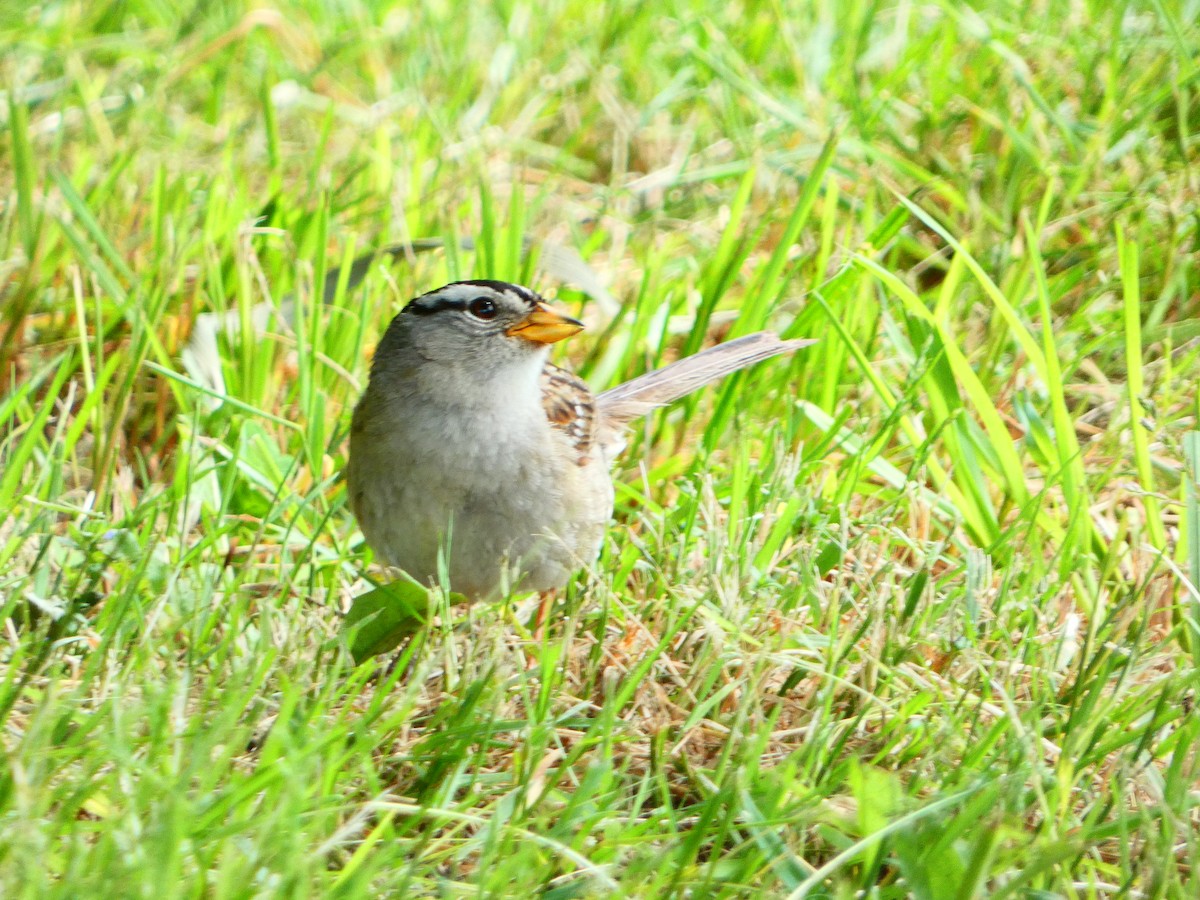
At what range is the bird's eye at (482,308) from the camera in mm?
2980

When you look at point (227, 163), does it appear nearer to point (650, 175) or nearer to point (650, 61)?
point (650, 175)

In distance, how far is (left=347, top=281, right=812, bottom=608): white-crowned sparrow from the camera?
9.18 ft

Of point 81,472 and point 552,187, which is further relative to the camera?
point 552,187

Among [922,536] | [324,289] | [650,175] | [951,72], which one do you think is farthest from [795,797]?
[951,72]

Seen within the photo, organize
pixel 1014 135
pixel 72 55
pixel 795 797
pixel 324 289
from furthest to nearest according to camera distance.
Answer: pixel 72 55 < pixel 1014 135 < pixel 324 289 < pixel 795 797

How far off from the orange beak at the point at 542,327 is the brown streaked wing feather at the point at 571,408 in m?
0.15

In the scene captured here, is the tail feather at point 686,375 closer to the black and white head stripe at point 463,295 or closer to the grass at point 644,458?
the grass at point 644,458

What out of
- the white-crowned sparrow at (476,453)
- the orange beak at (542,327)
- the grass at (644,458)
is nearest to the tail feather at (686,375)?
the grass at (644,458)

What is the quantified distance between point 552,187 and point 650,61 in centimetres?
67

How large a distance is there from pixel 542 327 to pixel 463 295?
0.17m

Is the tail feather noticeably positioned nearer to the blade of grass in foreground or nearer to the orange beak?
the orange beak

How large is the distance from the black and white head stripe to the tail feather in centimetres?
45

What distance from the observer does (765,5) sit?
5.25 meters

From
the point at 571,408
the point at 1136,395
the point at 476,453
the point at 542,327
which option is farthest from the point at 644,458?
the point at 1136,395
